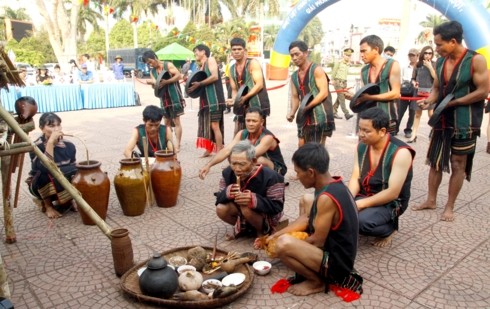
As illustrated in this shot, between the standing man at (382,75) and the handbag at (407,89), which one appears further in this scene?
the handbag at (407,89)

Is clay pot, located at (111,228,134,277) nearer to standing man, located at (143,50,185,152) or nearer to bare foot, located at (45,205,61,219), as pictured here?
bare foot, located at (45,205,61,219)

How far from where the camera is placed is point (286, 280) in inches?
106

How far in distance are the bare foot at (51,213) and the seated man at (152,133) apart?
0.87 m

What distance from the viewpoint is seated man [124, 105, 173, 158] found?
428 cm

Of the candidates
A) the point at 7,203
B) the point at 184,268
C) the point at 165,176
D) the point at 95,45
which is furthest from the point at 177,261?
the point at 95,45

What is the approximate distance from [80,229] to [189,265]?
4.66 feet

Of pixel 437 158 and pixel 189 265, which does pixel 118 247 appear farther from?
pixel 437 158

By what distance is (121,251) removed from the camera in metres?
2.72

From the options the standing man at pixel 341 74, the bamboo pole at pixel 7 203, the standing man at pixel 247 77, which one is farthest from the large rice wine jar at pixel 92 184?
the standing man at pixel 341 74

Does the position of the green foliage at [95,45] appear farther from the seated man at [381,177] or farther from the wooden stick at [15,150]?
the seated man at [381,177]

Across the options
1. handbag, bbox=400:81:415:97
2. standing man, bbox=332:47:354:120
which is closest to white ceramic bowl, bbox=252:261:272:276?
handbag, bbox=400:81:415:97

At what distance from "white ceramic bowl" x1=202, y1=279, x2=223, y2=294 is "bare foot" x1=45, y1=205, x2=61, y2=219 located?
2.09 metres

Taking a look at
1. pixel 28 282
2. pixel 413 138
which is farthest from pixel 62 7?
pixel 28 282

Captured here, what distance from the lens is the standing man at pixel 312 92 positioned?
4629 mm
